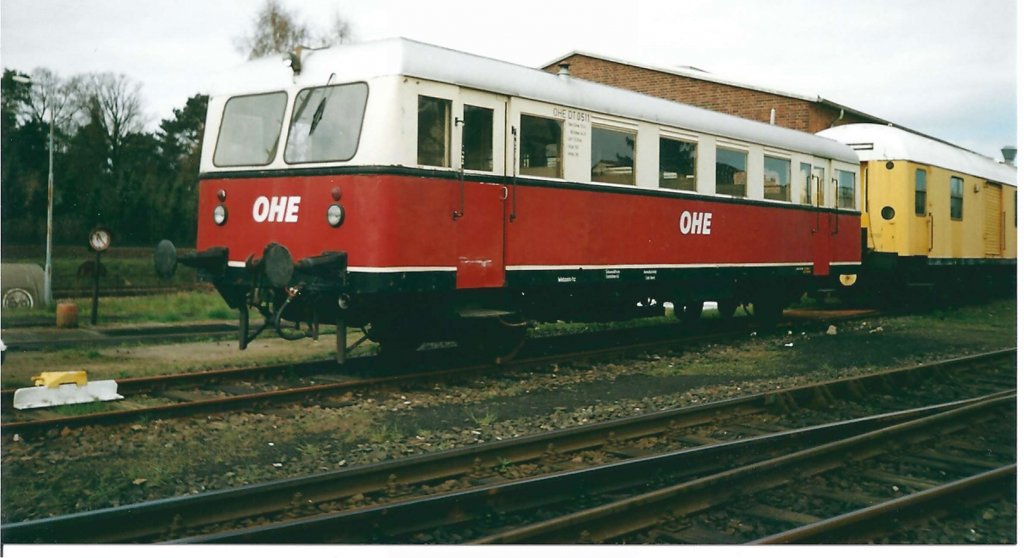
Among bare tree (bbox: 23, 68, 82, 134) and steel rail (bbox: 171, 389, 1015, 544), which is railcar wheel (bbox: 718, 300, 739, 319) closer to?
steel rail (bbox: 171, 389, 1015, 544)

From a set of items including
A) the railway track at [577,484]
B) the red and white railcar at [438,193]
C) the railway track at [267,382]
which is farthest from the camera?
the red and white railcar at [438,193]

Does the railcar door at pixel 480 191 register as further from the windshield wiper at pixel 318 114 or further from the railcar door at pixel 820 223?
the railcar door at pixel 820 223

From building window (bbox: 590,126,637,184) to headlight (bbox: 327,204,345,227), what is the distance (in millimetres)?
3024

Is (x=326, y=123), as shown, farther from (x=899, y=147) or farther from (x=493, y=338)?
(x=899, y=147)

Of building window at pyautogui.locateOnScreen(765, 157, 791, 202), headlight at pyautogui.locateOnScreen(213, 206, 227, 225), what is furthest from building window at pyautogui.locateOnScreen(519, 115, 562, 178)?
building window at pyautogui.locateOnScreen(765, 157, 791, 202)

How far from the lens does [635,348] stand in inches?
441

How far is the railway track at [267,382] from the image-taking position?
7055 millimetres

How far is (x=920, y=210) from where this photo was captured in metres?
16.2

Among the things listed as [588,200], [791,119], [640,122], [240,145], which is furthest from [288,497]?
[791,119]

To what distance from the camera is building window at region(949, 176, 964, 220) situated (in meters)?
17.1

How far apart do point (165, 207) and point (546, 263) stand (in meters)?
20.0

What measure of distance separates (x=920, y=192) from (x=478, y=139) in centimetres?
1086

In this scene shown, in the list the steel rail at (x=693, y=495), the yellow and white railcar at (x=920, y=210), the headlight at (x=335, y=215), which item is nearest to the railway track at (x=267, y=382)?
the headlight at (x=335, y=215)

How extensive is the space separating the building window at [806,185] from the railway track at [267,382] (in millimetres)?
3303
